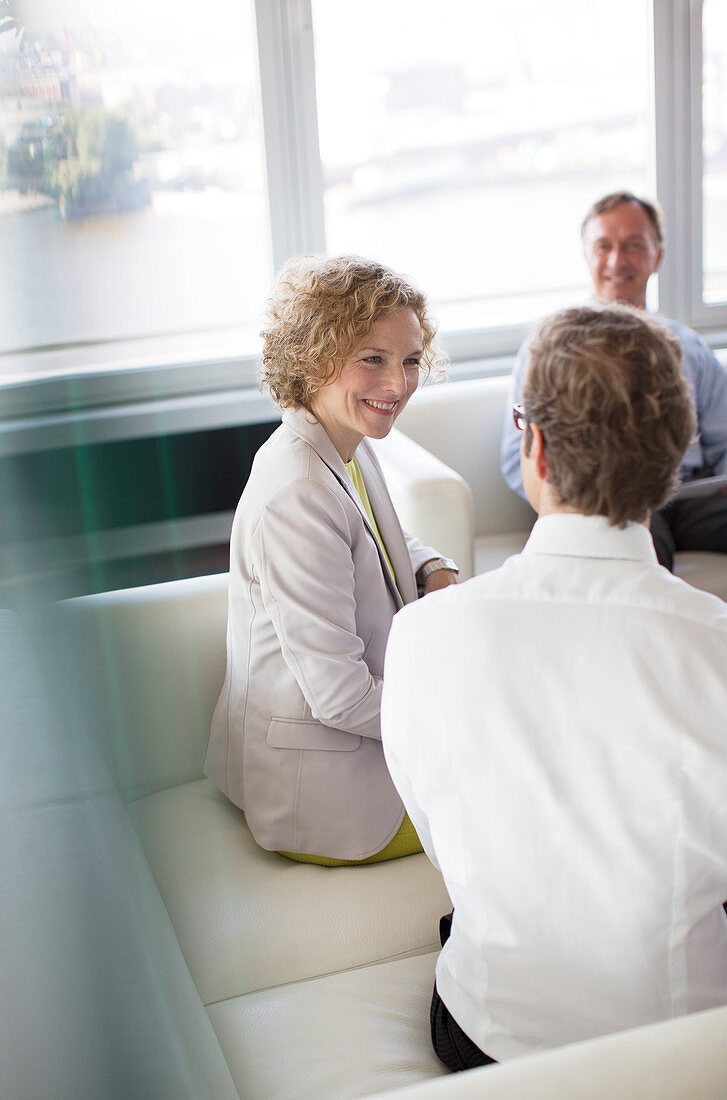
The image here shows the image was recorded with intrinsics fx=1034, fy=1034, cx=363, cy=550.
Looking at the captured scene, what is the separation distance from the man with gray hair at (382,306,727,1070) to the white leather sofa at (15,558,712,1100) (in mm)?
164

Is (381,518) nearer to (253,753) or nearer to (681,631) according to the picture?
(253,753)

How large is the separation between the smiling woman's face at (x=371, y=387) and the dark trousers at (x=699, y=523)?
1171 millimetres

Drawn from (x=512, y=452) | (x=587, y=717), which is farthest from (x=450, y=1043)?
(x=512, y=452)

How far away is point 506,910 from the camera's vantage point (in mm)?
958

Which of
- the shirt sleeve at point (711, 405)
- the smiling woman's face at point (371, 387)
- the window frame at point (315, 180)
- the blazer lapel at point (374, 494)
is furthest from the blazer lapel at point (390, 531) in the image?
the shirt sleeve at point (711, 405)

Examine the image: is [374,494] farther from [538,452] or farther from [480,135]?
[480,135]

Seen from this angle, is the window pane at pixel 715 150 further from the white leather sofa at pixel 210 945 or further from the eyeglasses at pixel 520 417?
the eyeglasses at pixel 520 417

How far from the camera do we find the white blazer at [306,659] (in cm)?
139

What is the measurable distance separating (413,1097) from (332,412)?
1029 mm

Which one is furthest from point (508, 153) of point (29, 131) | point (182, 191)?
point (29, 131)

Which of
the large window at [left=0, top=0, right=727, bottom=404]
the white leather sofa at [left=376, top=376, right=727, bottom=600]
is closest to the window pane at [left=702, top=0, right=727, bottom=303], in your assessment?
the large window at [left=0, top=0, right=727, bottom=404]

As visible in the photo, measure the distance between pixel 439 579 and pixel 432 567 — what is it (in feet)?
0.10

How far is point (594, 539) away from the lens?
88 centimetres

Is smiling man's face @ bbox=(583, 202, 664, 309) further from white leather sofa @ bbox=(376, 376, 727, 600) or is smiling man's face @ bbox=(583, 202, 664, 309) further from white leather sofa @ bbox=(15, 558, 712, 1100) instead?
white leather sofa @ bbox=(15, 558, 712, 1100)
